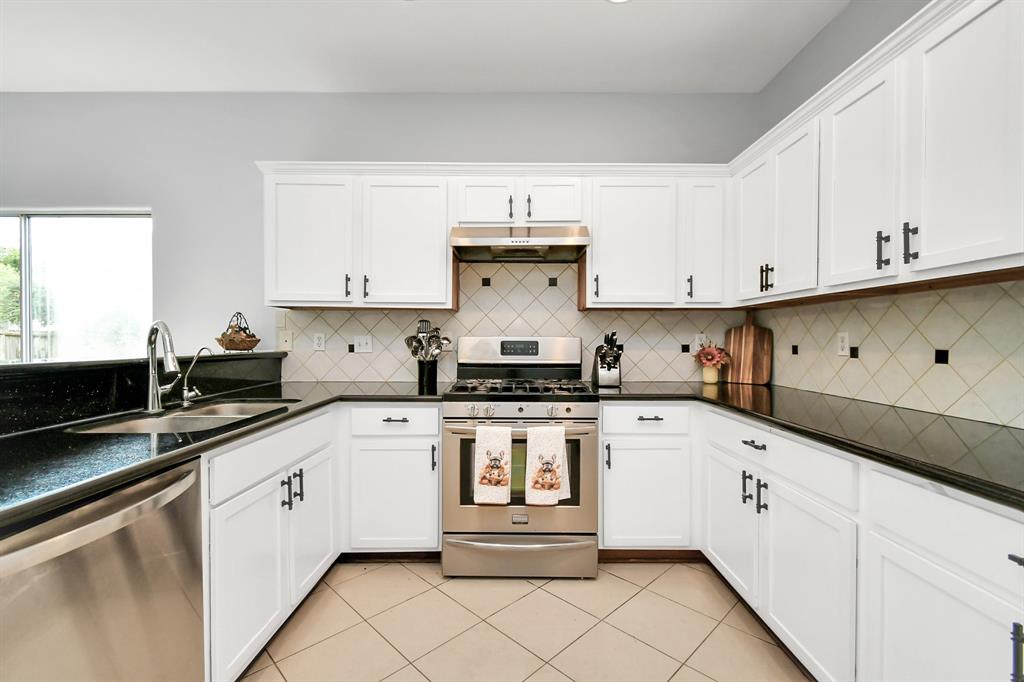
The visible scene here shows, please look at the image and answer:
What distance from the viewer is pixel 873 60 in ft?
4.75

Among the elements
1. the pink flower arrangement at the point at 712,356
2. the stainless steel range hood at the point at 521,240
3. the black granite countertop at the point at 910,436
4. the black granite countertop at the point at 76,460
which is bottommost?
the black granite countertop at the point at 76,460

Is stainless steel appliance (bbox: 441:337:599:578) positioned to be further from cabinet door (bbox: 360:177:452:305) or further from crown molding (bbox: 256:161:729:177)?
crown molding (bbox: 256:161:729:177)

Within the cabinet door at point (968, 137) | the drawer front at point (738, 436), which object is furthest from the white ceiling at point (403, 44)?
the drawer front at point (738, 436)

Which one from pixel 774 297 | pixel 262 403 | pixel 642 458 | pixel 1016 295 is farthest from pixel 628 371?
pixel 262 403

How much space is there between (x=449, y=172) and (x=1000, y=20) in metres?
2.13

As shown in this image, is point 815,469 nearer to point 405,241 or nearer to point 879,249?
point 879,249

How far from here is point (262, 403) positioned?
2.05 metres

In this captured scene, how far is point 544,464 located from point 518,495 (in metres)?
0.22

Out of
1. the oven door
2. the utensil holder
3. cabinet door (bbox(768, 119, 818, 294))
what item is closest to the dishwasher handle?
the oven door

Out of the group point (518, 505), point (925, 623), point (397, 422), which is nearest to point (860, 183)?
point (925, 623)

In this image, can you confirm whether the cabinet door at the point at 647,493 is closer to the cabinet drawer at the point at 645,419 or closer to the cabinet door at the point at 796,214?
the cabinet drawer at the point at 645,419

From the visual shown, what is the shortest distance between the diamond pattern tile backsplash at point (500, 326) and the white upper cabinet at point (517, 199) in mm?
395

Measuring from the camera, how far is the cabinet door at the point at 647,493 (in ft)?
7.43

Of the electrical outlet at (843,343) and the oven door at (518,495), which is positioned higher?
the electrical outlet at (843,343)
